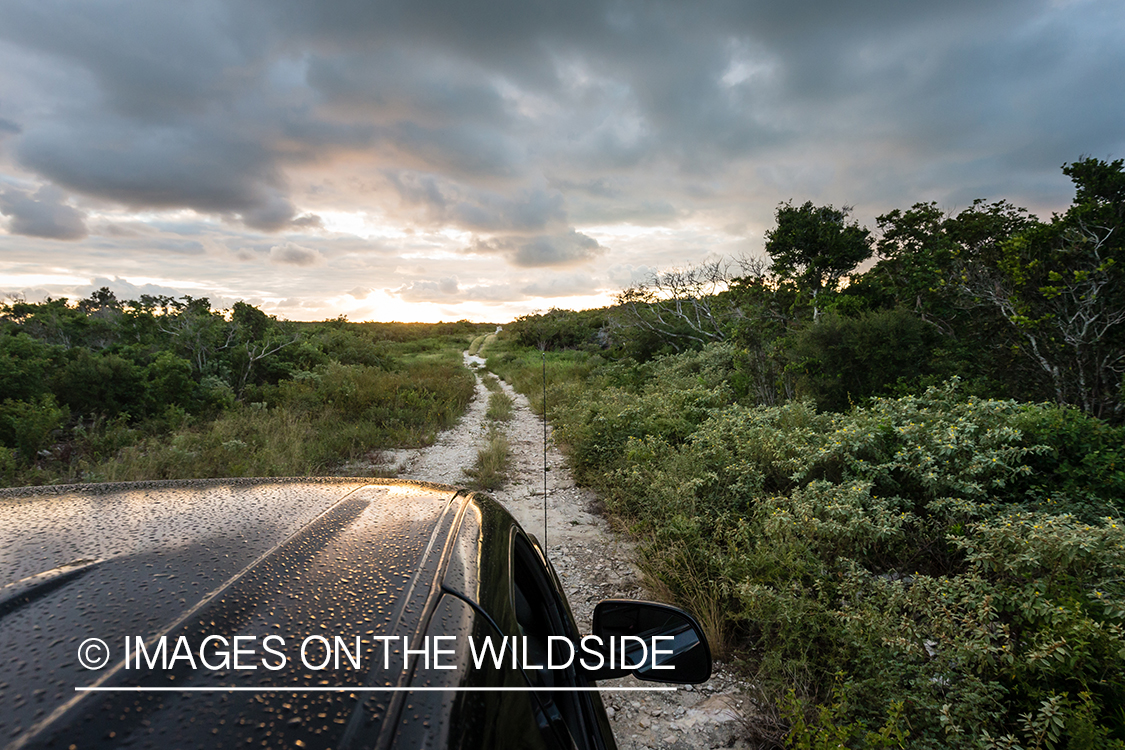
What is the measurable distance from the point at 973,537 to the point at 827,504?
0.90 meters

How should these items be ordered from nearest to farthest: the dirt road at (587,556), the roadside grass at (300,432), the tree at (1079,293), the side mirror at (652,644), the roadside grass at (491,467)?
the side mirror at (652,644) < the dirt road at (587,556) < the tree at (1079,293) < the roadside grass at (300,432) < the roadside grass at (491,467)

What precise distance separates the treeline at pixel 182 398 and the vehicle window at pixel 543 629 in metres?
6.16

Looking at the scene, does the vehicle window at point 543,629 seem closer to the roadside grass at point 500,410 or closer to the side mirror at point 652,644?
the side mirror at point 652,644


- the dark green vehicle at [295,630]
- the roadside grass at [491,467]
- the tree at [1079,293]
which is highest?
the tree at [1079,293]

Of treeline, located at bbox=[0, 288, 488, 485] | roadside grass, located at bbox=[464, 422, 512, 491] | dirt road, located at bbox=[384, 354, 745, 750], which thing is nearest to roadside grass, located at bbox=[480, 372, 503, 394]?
treeline, located at bbox=[0, 288, 488, 485]

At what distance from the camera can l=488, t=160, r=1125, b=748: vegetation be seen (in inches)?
91.0

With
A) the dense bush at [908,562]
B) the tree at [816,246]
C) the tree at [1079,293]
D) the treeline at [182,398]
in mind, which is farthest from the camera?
the tree at [816,246]

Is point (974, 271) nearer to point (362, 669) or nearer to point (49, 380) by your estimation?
point (362, 669)

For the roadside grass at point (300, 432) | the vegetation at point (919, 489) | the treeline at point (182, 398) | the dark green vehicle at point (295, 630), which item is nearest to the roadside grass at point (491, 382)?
the treeline at point (182, 398)

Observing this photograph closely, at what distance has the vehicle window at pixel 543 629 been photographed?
1055 mm

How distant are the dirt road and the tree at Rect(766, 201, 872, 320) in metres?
6.73

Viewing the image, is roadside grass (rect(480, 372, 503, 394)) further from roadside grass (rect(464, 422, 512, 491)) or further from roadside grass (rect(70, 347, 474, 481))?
roadside grass (rect(464, 422, 512, 491))

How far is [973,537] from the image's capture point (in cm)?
326

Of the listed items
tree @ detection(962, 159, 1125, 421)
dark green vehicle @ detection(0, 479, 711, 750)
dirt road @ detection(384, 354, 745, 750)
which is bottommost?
dirt road @ detection(384, 354, 745, 750)
